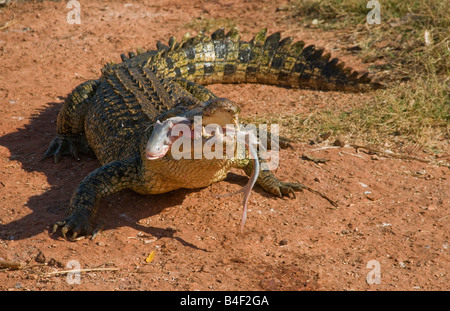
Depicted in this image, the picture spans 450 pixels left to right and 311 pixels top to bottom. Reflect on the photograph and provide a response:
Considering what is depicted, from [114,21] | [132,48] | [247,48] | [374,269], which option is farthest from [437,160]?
[114,21]

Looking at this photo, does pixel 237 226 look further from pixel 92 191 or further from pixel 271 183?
pixel 92 191

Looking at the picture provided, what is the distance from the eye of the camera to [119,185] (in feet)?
14.3

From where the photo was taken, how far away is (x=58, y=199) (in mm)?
4543

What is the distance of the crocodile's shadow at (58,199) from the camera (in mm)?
4102

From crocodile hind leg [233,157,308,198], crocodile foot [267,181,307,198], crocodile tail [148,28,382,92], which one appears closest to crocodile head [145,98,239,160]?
crocodile hind leg [233,157,308,198]

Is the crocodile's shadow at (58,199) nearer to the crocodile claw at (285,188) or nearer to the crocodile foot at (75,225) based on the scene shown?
the crocodile foot at (75,225)

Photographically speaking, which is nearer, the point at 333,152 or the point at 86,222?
the point at 86,222

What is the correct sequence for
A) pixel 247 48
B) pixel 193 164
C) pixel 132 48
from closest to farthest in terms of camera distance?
pixel 193 164, pixel 247 48, pixel 132 48

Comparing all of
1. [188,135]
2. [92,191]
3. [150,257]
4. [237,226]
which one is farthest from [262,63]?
[150,257]

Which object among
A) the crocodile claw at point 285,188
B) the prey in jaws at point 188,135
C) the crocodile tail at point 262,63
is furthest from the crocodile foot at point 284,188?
the crocodile tail at point 262,63

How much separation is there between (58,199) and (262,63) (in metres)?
3.37

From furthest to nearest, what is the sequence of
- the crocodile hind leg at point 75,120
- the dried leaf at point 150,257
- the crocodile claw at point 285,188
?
the crocodile hind leg at point 75,120, the crocodile claw at point 285,188, the dried leaf at point 150,257

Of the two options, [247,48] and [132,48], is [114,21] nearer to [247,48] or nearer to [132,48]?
[132,48]
